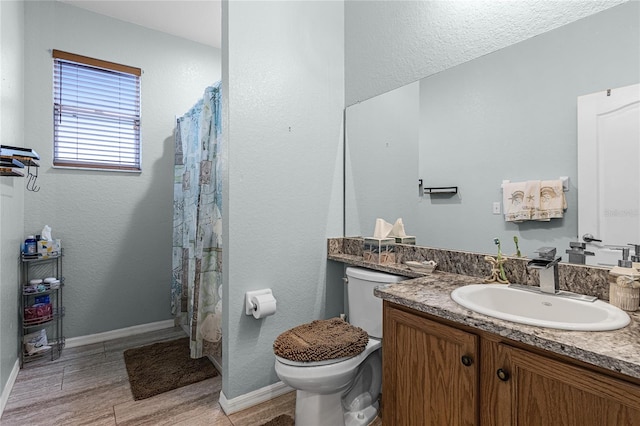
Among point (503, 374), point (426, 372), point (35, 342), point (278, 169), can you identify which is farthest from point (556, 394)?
point (35, 342)

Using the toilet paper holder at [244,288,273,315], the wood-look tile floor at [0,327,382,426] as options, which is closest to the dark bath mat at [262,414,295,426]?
the wood-look tile floor at [0,327,382,426]

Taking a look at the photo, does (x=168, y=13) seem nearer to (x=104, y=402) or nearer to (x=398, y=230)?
(x=398, y=230)

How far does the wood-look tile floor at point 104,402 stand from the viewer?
1705 millimetres

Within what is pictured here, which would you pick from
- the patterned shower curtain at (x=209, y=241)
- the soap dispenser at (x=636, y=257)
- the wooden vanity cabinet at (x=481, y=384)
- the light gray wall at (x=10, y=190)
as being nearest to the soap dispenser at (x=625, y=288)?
the soap dispenser at (x=636, y=257)

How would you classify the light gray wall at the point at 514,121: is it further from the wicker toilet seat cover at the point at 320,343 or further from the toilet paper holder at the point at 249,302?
the toilet paper holder at the point at 249,302

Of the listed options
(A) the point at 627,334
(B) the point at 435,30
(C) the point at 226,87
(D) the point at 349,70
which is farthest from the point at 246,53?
(A) the point at 627,334

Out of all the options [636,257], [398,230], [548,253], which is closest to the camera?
[636,257]

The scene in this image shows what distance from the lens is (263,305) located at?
1.78 metres

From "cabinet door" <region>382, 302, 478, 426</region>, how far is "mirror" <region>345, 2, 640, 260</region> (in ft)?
2.07

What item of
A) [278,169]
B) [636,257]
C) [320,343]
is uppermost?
[278,169]

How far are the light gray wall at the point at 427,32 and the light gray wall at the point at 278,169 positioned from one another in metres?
0.17

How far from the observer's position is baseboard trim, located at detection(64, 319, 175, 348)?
2656mm

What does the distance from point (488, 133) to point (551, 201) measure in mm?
416

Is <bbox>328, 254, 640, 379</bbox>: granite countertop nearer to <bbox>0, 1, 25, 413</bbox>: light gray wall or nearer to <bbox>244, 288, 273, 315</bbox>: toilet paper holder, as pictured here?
<bbox>244, 288, 273, 315</bbox>: toilet paper holder
